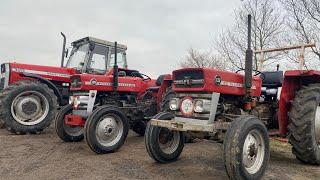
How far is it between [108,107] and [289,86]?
3.06 metres

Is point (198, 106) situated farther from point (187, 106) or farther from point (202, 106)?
point (187, 106)

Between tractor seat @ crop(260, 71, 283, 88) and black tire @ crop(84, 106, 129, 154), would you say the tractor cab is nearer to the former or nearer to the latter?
black tire @ crop(84, 106, 129, 154)

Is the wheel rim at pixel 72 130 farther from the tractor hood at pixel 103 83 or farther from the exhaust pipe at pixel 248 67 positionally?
the exhaust pipe at pixel 248 67

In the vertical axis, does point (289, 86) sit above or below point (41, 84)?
below

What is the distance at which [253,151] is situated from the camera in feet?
14.8

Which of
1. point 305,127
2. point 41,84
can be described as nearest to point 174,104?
point 305,127

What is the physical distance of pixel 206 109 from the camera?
15.6ft

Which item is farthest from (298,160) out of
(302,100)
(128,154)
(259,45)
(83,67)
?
(259,45)

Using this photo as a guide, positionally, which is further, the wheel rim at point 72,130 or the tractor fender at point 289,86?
the wheel rim at point 72,130

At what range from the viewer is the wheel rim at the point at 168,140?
216 inches

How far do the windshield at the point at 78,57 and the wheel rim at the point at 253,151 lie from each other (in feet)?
21.9

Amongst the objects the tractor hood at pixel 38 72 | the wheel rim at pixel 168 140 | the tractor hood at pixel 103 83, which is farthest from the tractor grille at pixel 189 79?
the tractor hood at pixel 38 72

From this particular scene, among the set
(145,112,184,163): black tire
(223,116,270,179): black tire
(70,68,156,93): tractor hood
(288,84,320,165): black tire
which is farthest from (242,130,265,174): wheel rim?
(70,68,156,93): tractor hood

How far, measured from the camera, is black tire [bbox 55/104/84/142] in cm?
749
